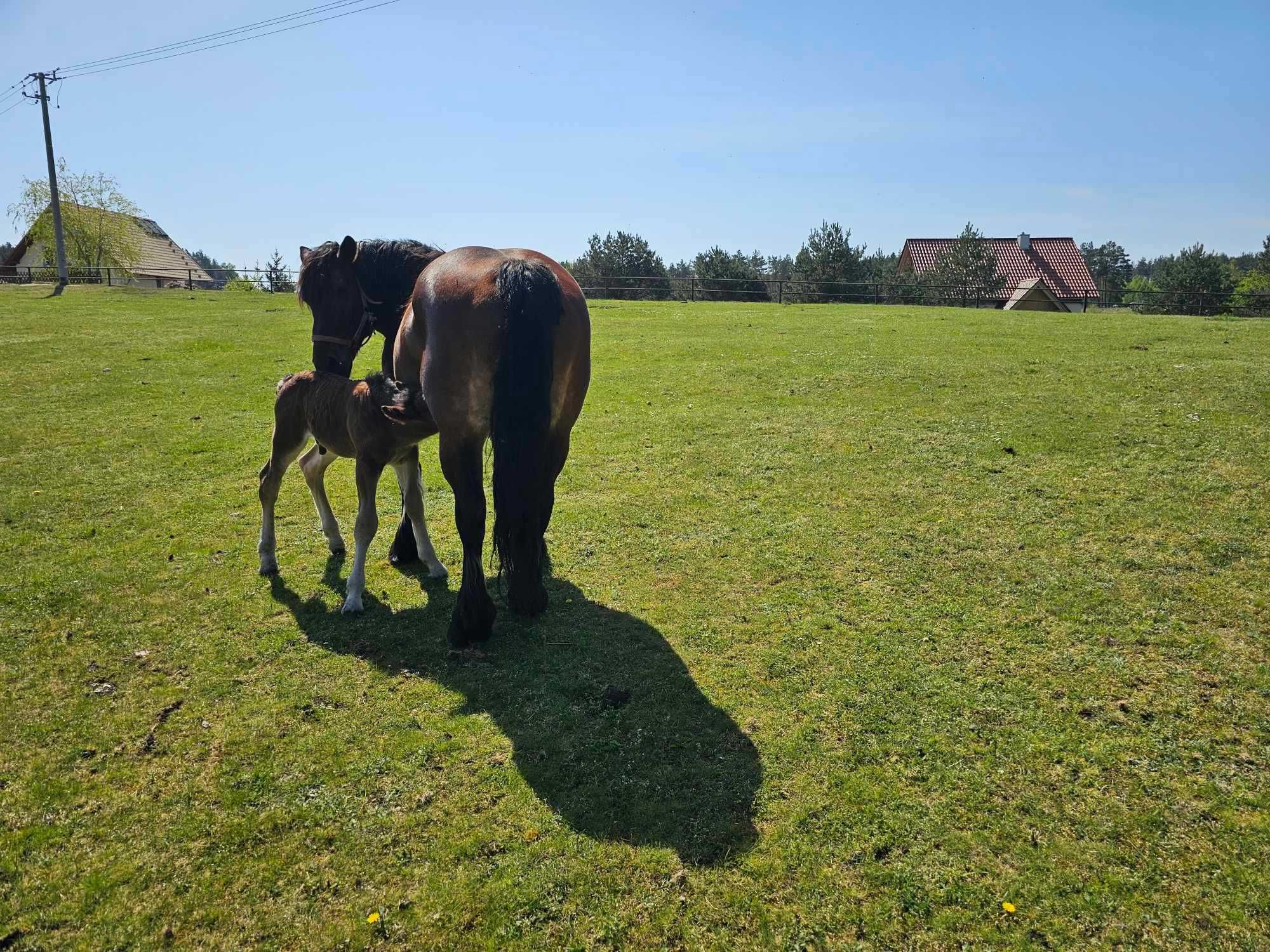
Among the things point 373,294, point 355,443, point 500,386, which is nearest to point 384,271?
point 373,294

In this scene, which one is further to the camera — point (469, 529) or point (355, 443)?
point (355, 443)

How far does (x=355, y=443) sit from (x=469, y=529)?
1375mm

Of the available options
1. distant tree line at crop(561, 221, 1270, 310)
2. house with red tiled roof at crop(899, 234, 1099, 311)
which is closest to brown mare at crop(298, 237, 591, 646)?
distant tree line at crop(561, 221, 1270, 310)

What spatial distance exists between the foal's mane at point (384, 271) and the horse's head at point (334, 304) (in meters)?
0.01

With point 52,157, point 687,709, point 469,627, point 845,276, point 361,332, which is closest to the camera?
point 687,709

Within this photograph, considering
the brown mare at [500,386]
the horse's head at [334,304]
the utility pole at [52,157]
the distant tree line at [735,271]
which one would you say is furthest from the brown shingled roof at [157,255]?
the brown mare at [500,386]

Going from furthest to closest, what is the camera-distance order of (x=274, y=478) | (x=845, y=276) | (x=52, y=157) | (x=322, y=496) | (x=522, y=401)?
(x=845, y=276) → (x=52, y=157) → (x=322, y=496) → (x=274, y=478) → (x=522, y=401)

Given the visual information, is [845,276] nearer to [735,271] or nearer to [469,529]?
[735,271]

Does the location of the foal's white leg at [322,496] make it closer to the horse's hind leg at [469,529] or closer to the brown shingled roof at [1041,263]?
the horse's hind leg at [469,529]

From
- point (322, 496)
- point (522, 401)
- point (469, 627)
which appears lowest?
point (469, 627)

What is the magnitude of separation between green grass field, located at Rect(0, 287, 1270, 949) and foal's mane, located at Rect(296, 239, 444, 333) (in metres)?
1.94

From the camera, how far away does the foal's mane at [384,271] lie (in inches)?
234

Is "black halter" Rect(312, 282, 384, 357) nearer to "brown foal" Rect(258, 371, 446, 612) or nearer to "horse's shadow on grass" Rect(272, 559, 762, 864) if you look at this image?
"brown foal" Rect(258, 371, 446, 612)

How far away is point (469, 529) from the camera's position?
4367mm
